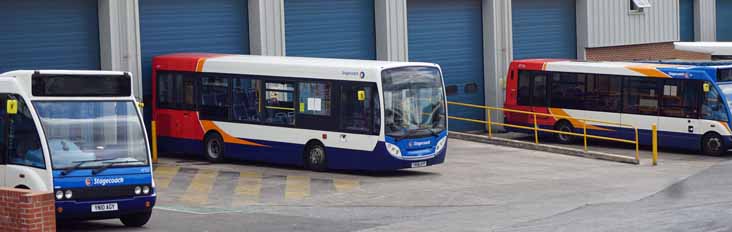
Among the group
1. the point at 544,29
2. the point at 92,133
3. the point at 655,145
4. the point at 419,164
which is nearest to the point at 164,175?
the point at 419,164

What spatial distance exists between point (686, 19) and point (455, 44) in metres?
13.5

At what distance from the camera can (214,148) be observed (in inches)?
1087

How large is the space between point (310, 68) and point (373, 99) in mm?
1785

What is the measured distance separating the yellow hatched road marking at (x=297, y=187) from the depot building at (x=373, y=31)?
599 centimetres

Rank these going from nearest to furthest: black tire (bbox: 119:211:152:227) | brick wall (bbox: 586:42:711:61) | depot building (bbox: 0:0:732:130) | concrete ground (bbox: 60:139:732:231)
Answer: black tire (bbox: 119:211:152:227) < concrete ground (bbox: 60:139:732:231) < depot building (bbox: 0:0:732:130) < brick wall (bbox: 586:42:711:61)

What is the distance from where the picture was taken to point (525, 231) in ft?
54.8

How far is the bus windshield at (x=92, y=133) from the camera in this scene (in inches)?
655

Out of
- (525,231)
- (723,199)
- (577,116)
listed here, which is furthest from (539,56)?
(525,231)

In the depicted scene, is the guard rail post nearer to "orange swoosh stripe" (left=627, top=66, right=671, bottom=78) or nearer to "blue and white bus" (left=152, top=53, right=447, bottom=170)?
"orange swoosh stripe" (left=627, top=66, right=671, bottom=78)

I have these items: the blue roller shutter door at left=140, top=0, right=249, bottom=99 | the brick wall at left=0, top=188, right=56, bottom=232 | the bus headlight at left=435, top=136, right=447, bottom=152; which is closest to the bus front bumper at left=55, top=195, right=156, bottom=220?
the brick wall at left=0, top=188, right=56, bottom=232

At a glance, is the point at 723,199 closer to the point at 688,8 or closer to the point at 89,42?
the point at 89,42

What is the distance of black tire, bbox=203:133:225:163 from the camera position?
2734cm

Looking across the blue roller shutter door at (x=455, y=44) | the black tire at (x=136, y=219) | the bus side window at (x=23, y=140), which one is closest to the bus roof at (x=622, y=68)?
the blue roller shutter door at (x=455, y=44)

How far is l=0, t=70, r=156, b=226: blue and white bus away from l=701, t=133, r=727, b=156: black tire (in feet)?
56.4
